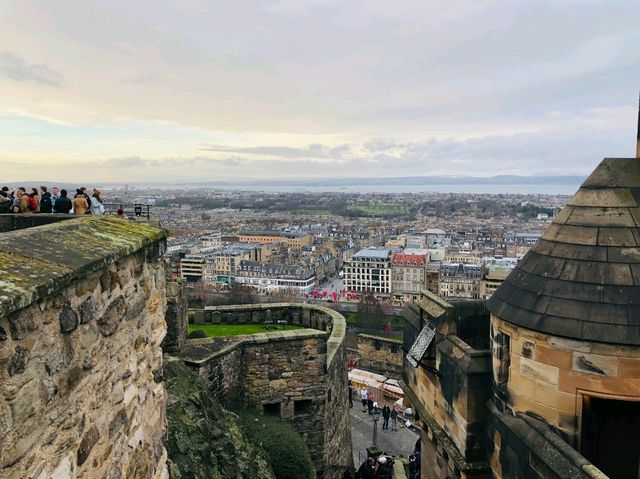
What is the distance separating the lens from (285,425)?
11336 millimetres

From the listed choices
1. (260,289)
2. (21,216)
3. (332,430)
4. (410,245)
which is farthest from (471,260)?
(21,216)

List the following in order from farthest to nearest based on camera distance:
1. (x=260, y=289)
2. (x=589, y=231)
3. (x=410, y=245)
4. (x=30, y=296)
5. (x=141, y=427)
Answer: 1. (x=410, y=245)
2. (x=260, y=289)
3. (x=589, y=231)
4. (x=141, y=427)
5. (x=30, y=296)

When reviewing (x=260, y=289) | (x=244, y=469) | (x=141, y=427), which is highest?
(x=141, y=427)

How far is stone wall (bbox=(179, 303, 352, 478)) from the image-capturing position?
35.3ft

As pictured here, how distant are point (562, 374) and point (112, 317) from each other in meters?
4.20

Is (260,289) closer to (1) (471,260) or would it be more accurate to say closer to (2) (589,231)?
(1) (471,260)

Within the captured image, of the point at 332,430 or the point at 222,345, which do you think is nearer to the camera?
the point at 222,345

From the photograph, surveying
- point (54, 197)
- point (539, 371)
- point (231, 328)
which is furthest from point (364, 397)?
point (539, 371)

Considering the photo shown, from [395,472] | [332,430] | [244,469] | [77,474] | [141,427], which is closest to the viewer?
[77,474]

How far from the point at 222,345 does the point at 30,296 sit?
895 cm

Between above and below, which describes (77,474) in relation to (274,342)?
above

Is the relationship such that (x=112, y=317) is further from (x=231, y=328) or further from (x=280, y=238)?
(x=280, y=238)

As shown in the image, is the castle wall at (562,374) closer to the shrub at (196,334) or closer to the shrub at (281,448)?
the shrub at (281,448)

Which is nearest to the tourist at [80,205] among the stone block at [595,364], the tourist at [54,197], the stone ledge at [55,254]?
the tourist at [54,197]
